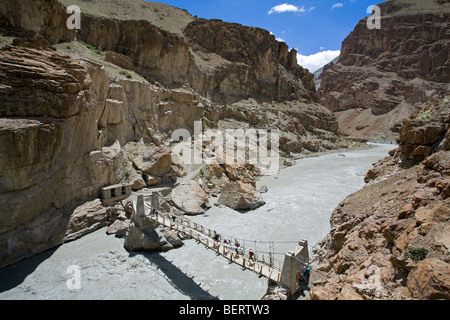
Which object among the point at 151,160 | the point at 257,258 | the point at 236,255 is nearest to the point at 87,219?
the point at 151,160

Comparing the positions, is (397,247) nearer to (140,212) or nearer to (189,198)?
(140,212)

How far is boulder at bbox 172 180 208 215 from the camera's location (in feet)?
71.6

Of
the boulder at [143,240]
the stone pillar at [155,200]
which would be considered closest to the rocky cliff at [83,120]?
the boulder at [143,240]

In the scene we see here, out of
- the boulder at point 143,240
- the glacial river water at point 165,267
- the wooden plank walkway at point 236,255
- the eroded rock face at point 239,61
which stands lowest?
the glacial river water at point 165,267

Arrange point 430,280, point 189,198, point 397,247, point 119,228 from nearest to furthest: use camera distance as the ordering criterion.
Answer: point 430,280 < point 397,247 < point 119,228 < point 189,198

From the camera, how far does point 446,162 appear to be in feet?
31.5

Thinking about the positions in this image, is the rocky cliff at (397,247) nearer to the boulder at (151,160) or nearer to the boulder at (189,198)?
the boulder at (189,198)

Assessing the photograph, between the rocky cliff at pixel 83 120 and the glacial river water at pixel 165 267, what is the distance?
155 cm

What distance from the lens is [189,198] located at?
22609 mm

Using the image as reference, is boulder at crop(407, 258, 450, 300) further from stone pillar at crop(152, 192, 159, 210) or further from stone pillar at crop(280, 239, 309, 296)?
stone pillar at crop(152, 192, 159, 210)

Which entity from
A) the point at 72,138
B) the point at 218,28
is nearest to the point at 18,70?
the point at 72,138

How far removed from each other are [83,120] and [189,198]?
10033 mm

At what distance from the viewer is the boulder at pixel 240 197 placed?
74.5ft

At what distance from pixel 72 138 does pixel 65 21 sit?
784 inches
